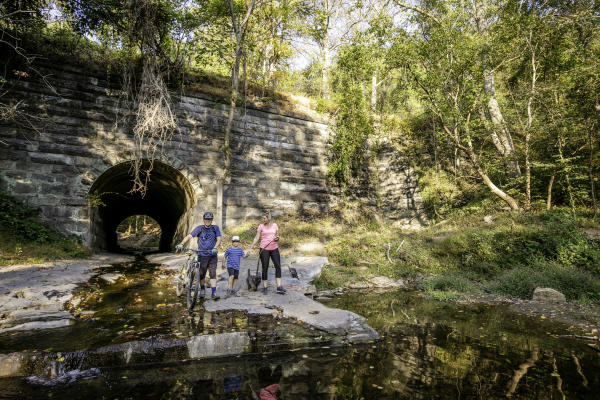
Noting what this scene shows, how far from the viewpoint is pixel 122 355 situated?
11.3ft

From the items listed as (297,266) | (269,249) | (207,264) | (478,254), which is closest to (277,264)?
(269,249)

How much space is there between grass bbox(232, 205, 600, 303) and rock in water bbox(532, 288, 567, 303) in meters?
0.35

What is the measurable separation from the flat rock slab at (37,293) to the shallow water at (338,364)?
18.1 inches

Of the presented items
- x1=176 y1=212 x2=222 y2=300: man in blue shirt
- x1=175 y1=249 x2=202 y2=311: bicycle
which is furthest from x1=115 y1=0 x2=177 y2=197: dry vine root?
x1=176 y1=212 x2=222 y2=300: man in blue shirt

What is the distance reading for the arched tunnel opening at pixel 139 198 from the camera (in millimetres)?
11250

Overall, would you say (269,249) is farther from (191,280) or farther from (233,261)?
(191,280)

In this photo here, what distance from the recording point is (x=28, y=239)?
9.00m

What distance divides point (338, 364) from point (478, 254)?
320 inches

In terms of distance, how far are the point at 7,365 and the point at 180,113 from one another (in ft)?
34.0

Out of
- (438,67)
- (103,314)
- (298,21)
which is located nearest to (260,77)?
(298,21)

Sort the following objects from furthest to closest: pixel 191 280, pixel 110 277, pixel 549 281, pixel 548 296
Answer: pixel 110 277, pixel 549 281, pixel 548 296, pixel 191 280

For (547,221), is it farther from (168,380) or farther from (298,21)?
(298,21)

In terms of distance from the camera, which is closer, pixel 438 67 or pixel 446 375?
pixel 446 375

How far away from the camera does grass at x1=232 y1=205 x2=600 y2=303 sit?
7.78 meters
